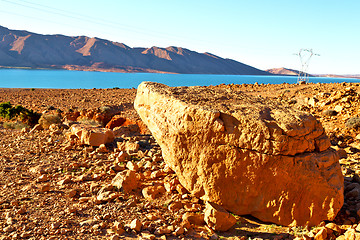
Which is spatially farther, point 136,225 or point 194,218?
point 194,218

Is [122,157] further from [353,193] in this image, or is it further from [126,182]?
[353,193]

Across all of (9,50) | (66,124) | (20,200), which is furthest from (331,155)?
(9,50)

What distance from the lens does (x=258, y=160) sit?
4.90 metres

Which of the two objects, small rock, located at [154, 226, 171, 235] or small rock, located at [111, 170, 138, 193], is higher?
small rock, located at [111, 170, 138, 193]

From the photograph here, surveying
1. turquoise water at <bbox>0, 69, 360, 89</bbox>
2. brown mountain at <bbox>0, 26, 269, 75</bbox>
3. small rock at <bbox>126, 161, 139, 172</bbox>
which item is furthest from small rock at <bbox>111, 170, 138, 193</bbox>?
brown mountain at <bbox>0, 26, 269, 75</bbox>

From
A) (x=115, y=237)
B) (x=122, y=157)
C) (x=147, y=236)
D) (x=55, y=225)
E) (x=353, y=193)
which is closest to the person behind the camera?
(x=115, y=237)

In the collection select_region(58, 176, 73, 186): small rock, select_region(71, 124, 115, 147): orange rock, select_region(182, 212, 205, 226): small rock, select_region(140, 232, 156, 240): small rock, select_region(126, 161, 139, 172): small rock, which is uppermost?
select_region(71, 124, 115, 147): orange rock

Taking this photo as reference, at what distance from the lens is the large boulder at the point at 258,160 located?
192 inches

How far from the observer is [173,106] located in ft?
18.0

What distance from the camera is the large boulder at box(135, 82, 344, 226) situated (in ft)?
16.0

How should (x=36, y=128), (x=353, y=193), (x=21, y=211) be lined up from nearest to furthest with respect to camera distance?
(x=21, y=211), (x=353, y=193), (x=36, y=128)

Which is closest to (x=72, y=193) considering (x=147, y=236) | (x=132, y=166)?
(x=132, y=166)

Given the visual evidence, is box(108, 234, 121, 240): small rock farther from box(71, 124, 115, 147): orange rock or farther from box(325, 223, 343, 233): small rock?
box(71, 124, 115, 147): orange rock

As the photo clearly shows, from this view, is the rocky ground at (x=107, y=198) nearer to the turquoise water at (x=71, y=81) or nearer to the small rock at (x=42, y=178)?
the small rock at (x=42, y=178)
